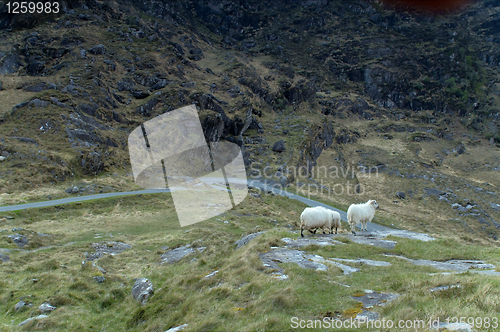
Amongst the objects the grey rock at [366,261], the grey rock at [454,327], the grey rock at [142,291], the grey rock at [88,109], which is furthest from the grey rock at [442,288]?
the grey rock at [88,109]

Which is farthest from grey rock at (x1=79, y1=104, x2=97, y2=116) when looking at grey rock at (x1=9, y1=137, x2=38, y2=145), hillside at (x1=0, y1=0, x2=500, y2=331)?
A: grey rock at (x1=9, y1=137, x2=38, y2=145)

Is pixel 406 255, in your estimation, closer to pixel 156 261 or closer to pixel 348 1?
pixel 156 261

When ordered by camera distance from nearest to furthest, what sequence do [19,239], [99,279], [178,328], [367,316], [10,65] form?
[367,316] → [178,328] → [99,279] → [19,239] → [10,65]

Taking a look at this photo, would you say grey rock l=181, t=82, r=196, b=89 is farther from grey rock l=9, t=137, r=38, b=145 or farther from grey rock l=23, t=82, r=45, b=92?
grey rock l=9, t=137, r=38, b=145

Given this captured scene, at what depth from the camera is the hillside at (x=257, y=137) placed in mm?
10898

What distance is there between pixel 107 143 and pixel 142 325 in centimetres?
5013

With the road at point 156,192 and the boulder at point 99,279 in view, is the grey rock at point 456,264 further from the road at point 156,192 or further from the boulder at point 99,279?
the road at point 156,192

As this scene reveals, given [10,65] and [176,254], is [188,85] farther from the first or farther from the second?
[176,254]

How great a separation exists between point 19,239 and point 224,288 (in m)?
18.2

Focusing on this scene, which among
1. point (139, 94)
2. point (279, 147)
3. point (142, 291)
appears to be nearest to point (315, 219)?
point (142, 291)

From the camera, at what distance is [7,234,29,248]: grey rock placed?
64.3 feet

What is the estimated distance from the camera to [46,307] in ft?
35.2

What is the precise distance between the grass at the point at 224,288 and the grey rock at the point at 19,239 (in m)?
0.61

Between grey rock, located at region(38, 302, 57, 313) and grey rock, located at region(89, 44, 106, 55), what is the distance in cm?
7957
